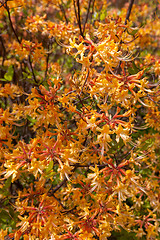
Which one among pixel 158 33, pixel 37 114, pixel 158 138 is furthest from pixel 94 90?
pixel 158 33

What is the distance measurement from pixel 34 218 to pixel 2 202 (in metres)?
0.36

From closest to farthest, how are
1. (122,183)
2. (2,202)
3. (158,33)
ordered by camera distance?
(122,183) → (2,202) → (158,33)

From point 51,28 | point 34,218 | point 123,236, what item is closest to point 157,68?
point 51,28

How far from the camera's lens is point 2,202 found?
5.07 feet

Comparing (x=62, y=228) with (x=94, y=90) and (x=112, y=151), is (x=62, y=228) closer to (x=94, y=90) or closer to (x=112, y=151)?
(x=112, y=151)

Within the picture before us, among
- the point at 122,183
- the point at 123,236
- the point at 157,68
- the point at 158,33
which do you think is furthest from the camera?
the point at 158,33

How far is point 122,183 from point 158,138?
1026 mm

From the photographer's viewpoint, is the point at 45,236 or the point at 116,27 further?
the point at 116,27

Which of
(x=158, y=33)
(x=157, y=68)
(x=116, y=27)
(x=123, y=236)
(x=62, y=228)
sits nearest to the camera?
(x=62, y=228)

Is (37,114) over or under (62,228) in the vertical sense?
over

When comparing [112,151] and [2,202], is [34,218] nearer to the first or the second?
[2,202]

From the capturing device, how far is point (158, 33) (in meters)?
3.79

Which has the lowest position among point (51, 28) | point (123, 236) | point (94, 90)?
point (123, 236)

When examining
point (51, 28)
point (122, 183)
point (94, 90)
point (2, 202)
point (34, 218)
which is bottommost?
point (2, 202)
